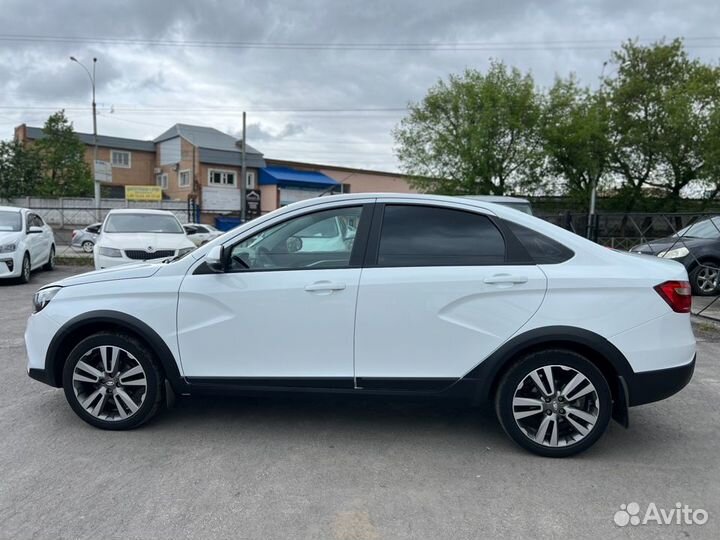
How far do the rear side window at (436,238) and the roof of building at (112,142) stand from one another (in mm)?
41932

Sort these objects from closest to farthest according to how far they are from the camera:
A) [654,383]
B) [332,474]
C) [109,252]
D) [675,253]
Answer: [332,474]
[654,383]
[109,252]
[675,253]

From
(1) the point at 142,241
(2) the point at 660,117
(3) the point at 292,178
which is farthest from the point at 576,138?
(1) the point at 142,241

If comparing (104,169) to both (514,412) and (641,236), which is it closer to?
(641,236)

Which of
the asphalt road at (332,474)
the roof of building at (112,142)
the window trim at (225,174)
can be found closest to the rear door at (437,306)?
the asphalt road at (332,474)

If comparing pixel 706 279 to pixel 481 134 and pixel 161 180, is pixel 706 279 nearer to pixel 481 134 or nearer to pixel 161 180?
pixel 481 134

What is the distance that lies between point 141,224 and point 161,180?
116 ft

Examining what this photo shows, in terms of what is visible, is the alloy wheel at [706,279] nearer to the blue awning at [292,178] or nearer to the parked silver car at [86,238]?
the parked silver car at [86,238]

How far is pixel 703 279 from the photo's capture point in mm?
10625

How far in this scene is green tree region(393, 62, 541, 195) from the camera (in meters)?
28.6

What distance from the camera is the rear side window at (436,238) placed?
367 cm

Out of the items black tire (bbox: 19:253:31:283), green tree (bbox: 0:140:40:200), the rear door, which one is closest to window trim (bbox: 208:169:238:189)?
green tree (bbox: 0:140:40:200)

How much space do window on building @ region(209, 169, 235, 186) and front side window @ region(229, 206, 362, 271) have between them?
38597 mm

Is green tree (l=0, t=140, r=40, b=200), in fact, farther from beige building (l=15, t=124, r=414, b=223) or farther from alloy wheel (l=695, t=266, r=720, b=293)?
alloy wheel (l=695, t=266, r=720, b=293)

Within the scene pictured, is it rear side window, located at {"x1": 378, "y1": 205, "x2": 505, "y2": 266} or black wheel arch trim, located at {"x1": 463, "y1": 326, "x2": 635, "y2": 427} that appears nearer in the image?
black wheel arch trim, located at {"x1": 463, "y1": 326, "x2": 635, "y2": 427}
